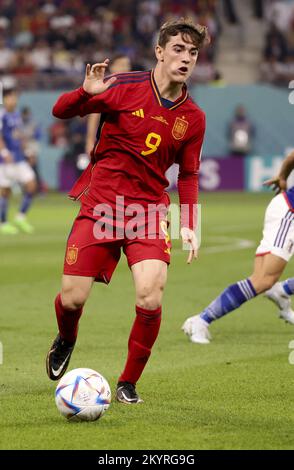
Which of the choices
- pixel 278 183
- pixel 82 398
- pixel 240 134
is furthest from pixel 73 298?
pixel 240 134

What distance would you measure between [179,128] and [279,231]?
2.23 m

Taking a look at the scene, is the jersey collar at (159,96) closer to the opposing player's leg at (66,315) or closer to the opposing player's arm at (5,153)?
the opposing player's leg at (66,315)

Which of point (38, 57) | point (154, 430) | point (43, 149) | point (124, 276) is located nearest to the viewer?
point (154, 430)

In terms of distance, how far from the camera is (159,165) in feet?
21.0

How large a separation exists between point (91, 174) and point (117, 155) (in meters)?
0.24

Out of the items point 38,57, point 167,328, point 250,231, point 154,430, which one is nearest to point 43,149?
point 38,57

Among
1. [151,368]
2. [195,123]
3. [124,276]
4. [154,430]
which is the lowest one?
[124,276]

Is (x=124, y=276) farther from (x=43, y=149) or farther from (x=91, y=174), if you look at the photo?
(x=43, y=149)

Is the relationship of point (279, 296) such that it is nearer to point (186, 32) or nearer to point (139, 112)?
point (139, 112)

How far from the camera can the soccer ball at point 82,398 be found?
5.73m

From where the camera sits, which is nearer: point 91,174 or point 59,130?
point 91,174

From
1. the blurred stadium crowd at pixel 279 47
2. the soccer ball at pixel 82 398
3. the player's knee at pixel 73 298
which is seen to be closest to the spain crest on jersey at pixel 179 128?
the player's knee at pixel 73 298

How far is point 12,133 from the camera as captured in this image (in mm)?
19328

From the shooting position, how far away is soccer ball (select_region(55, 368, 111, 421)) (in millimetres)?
5734
